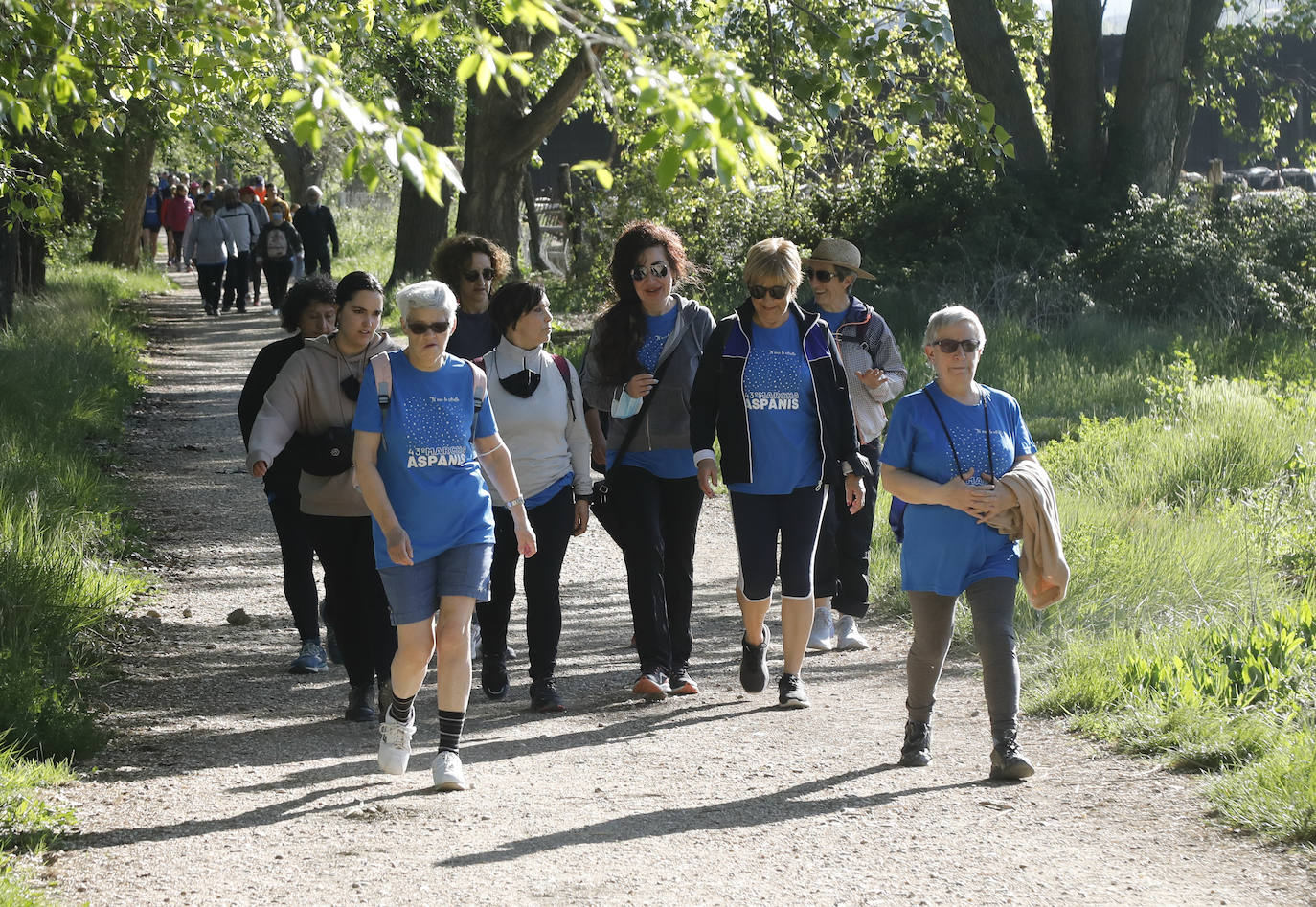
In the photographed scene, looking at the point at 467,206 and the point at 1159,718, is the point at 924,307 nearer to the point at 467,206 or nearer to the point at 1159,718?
the point at 467,206

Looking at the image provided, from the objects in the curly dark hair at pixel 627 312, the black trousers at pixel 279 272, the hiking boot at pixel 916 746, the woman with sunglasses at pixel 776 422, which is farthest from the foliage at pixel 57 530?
the black trousers at pixel 279 272

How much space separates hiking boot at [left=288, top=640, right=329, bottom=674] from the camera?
6.98m

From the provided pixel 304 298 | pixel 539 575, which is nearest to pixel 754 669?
pixel 539 575

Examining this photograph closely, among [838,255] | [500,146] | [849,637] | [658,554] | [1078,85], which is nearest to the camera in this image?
[658,554]

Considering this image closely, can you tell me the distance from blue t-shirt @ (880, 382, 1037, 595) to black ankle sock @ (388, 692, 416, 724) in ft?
5.98

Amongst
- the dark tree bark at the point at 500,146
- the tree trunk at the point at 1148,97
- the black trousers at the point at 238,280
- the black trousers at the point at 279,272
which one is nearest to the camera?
the tree trunk at the point at 1148,97

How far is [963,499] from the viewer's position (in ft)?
16.7

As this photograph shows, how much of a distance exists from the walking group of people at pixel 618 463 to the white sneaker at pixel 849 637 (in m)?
0.26

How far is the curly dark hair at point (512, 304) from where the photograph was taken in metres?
6.19

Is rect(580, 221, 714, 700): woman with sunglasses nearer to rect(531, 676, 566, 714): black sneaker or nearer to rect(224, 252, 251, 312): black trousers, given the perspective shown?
rect(531, 676, 566, 714): black sneaker

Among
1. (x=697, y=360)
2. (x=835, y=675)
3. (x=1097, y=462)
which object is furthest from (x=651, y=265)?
(x=1097, y=462)

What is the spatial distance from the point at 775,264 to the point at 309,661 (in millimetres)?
2901

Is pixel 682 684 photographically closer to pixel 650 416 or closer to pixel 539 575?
pixel 539 575

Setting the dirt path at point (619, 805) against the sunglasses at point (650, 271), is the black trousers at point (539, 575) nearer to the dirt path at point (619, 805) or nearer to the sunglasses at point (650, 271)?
the dirt path at point (619, 805)
